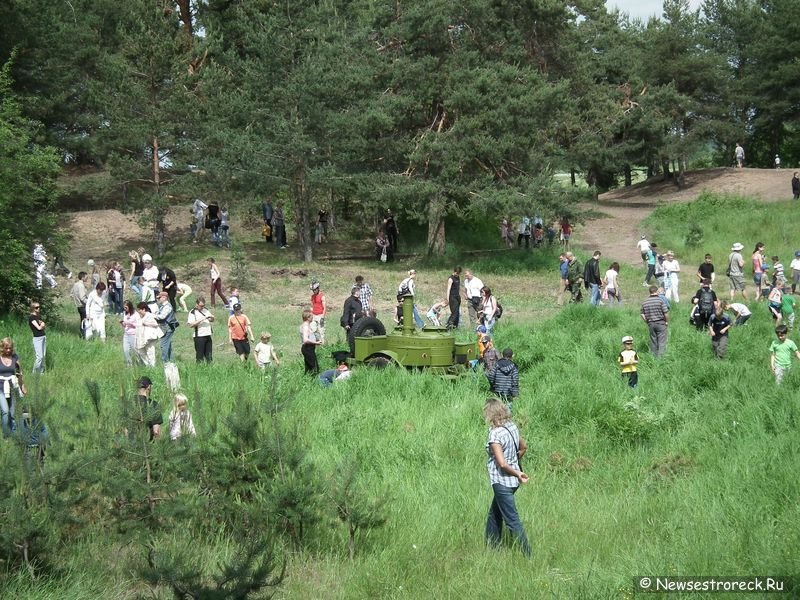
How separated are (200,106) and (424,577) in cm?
2705

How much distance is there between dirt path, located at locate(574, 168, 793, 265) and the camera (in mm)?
38219

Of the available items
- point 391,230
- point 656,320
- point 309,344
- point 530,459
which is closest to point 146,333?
point 309,344

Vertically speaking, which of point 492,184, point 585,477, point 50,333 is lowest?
point 585,477

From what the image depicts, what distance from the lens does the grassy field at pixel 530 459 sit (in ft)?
28.0

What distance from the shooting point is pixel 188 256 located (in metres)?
33.7

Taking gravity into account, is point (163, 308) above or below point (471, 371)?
above

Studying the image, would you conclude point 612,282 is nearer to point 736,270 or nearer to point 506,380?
point 736,270

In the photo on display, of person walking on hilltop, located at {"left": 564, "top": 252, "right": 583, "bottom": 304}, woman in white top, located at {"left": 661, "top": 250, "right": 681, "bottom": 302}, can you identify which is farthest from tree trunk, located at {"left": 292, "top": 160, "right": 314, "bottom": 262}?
woman in white top, located at {"left": 661, "top": 250, "right": 681, "bottom": 302}

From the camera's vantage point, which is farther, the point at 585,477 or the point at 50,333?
the point at 50,333

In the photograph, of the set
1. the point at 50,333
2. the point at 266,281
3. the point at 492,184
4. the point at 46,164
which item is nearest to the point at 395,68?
the point at 492,184

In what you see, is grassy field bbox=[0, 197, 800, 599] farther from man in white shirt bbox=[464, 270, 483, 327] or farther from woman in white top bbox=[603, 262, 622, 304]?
woman in white top bbox=[603, 262, 622, 304]

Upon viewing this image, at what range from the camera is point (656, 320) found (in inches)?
704

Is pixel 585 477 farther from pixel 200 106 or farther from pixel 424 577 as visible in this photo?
pixel 200 106

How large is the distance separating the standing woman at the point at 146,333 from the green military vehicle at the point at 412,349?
3.66m
